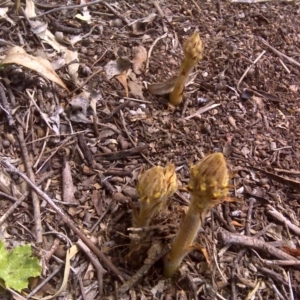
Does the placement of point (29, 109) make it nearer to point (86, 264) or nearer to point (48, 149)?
point (48, 149)

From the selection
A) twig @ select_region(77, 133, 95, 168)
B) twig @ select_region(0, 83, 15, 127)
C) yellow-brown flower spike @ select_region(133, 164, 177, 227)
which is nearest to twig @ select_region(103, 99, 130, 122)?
twig @ select_region(77, 133, 95, 168)

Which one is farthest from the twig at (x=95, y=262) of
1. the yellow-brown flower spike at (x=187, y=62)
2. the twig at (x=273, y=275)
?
the yellow-brown flower spike at (x=187, y=62)

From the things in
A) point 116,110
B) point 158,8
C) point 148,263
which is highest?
point 158,8

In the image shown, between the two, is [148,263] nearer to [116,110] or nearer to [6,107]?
[116,110]

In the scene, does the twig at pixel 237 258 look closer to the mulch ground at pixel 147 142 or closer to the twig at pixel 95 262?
the mulch ground at pixel 147 142

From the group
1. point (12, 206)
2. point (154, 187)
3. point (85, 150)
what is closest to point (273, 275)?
point (154, 187)

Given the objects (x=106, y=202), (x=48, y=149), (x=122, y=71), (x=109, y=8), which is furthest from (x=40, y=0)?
(x=106, y=202)
